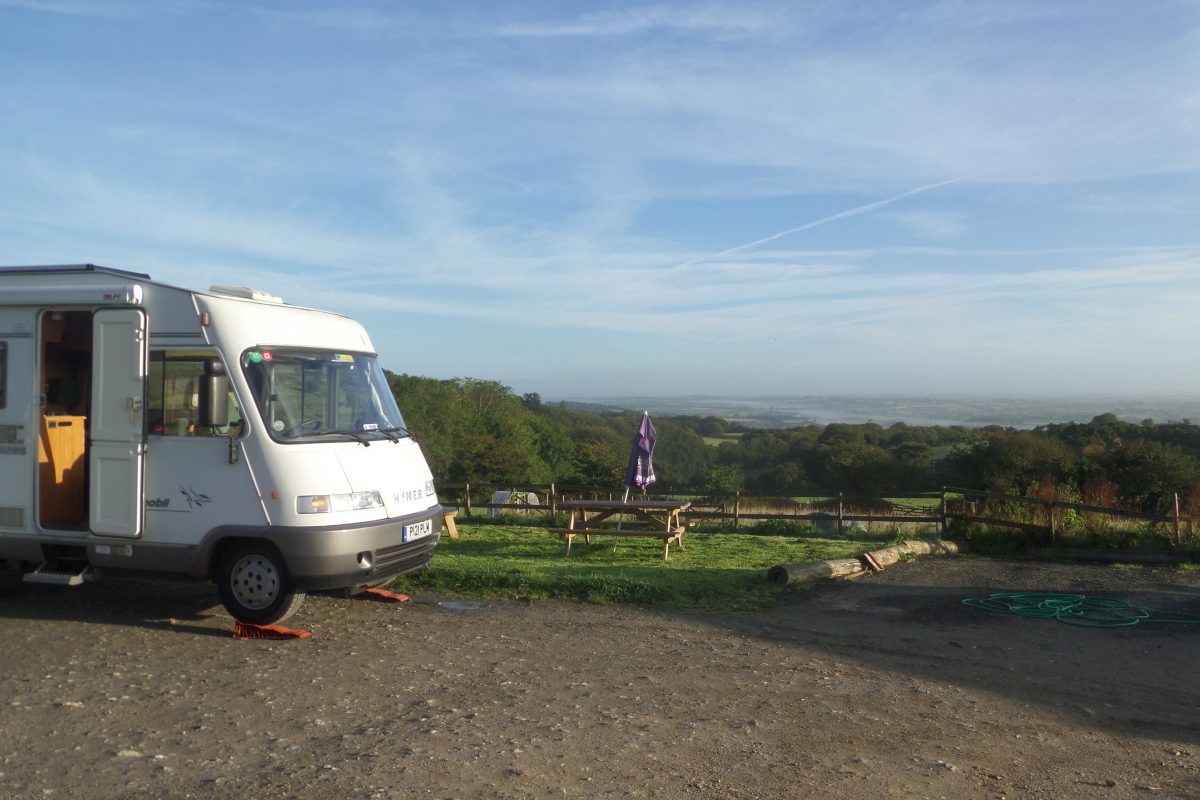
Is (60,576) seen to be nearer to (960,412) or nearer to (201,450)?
(201,450)

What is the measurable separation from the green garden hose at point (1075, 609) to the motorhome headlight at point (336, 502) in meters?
5.80

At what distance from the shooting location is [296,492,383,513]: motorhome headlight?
280 inches

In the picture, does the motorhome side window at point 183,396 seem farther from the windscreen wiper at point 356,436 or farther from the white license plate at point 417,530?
the white license plate at point 417,530

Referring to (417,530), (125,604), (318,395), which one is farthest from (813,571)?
(125,604)

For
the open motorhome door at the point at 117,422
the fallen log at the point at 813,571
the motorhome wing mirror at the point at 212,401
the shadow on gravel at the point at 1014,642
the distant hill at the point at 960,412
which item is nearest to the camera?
the shadow on gravel at the point at 1014,642

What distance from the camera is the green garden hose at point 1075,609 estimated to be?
848 centimetres

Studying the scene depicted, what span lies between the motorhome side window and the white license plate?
5.15 ft

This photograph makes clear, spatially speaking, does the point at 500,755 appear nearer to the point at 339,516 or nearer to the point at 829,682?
the point at 829,682

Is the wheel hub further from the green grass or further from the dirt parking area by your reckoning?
the green grass

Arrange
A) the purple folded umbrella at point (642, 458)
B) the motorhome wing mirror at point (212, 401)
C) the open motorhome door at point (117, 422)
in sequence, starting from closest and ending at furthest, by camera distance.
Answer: the motorhome wing mirror at point (212, 401), the open motorhome door at point (117, 422), the purple folded umbrella at point (642, 458)

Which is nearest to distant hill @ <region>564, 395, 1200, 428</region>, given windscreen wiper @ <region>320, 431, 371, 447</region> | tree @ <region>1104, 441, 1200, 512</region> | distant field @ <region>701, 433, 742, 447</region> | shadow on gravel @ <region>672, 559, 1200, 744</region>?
distant field @ <region>701, 433, 742, 447</region>

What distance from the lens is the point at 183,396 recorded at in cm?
742

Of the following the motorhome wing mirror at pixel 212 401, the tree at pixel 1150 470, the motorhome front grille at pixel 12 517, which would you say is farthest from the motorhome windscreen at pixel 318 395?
the tree at pixel 1150 470

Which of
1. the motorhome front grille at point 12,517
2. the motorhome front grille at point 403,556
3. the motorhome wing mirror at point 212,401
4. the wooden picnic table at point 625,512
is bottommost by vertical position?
the wooden picnic table at point 625,512
